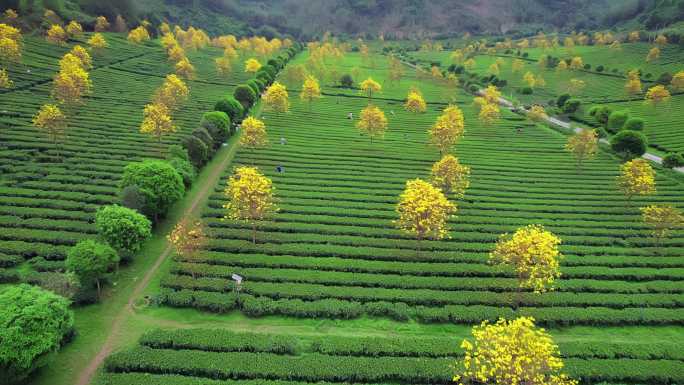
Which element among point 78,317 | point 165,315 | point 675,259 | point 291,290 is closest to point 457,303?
point 291,290

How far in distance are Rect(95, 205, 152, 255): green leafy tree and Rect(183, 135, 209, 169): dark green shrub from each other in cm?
2036

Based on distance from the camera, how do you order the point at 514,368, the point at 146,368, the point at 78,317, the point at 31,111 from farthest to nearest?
the point at 31,111 < the point at 78,317 < the point at 146,368 < the point at 514,368

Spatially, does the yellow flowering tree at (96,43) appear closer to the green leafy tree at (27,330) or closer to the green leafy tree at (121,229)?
the green leafy tree at (121,229)

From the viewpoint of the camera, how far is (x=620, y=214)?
159ft

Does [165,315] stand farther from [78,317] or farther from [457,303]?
[457,303]

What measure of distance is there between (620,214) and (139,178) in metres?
54.3

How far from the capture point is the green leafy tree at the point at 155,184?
38.5m

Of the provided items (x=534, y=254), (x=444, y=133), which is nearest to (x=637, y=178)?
(x=444, y=133)

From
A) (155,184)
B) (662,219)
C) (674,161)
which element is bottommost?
(155,184)

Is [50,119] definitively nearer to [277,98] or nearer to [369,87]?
[277,98]

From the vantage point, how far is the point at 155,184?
39156 mm

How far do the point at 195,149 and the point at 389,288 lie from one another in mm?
33112

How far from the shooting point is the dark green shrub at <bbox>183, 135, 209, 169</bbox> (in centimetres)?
5241

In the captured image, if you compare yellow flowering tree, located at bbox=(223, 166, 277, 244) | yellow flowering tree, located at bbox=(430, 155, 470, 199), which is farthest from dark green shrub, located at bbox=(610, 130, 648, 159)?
yellow flowering tree, located at bbox=(223, 166, 277, 244)
